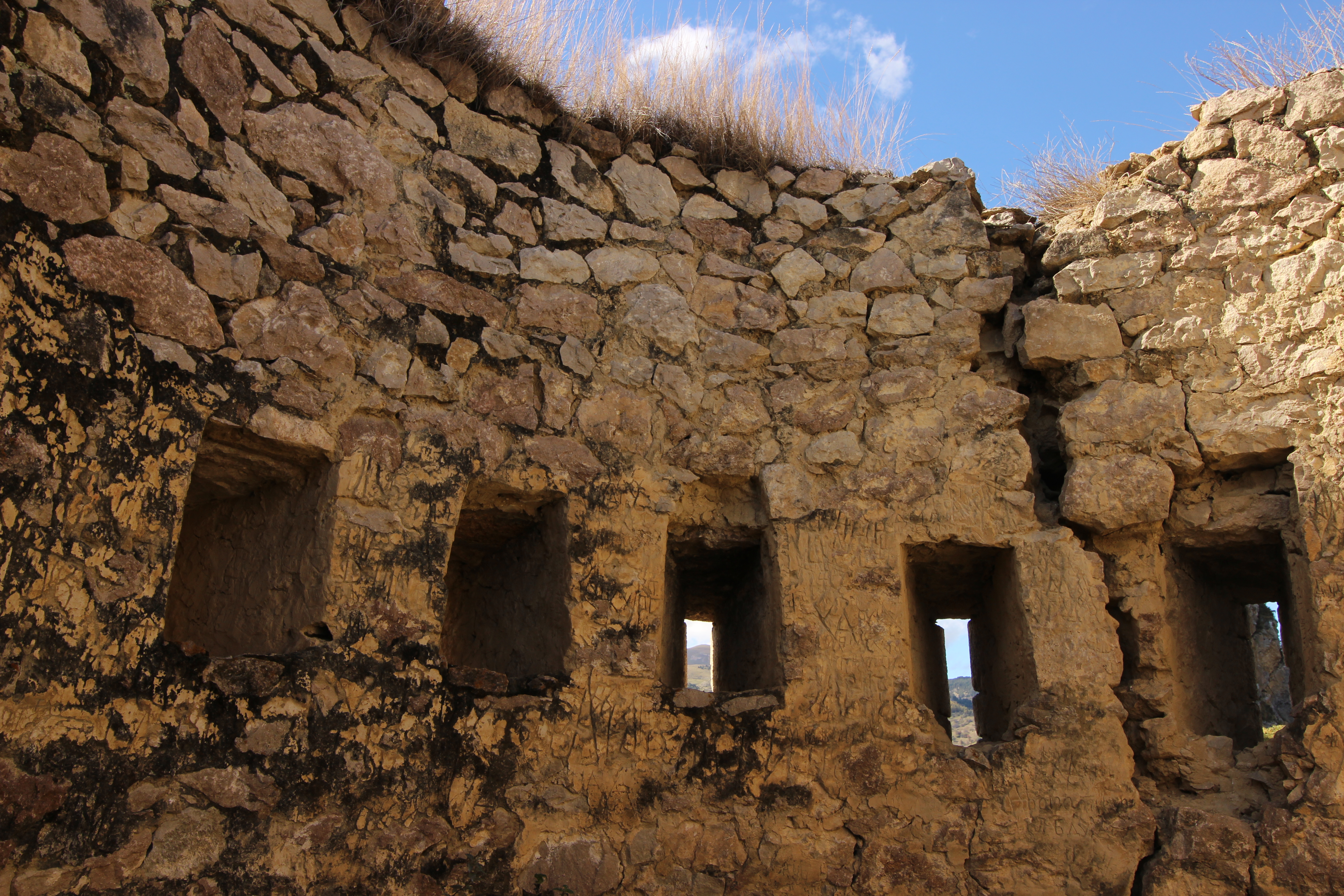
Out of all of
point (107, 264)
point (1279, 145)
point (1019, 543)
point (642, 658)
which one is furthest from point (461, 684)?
point (1279, 145)

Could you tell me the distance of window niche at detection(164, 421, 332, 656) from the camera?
9.59ft

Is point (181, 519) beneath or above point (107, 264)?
beneath

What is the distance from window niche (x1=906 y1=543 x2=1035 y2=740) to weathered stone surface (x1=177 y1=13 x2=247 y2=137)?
2.76m

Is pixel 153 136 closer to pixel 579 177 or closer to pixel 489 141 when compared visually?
pixel 489 141

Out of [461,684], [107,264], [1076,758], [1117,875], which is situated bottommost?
[1117,875]

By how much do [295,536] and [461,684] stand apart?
2.30 feet

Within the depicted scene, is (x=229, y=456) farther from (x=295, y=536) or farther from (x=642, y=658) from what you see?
(x=642, y=658)

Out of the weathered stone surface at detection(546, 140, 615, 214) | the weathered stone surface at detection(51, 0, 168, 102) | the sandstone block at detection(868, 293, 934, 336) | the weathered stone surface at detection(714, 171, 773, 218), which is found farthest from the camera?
the weathered stone surface at detection(714, 171, 773, 218)

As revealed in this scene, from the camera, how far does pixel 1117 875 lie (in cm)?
326

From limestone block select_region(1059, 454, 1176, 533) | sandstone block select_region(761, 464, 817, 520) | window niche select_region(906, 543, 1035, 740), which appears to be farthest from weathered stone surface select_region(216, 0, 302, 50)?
limestone block select_region(1059, 454, 1176, 533)

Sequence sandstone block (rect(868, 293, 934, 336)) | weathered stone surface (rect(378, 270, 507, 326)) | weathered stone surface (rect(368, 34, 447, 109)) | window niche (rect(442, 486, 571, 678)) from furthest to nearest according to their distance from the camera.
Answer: sandstone block (rect(868, 293, 934, 336)) → weathered stone surface (rect(368, 34, 447, 109)) → window niche (rect(442, 486, 571, 678)) → weathered stone surface (rect(378, 270, 507, 326))

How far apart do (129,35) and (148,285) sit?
74cm

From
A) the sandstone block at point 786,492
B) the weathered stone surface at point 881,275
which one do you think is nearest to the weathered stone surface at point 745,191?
the weathered stone surface at point 881,275

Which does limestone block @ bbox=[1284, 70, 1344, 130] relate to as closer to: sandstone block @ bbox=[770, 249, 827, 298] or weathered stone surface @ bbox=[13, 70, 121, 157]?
sandstone block @ bbox=[770, 249, 827, 298]
